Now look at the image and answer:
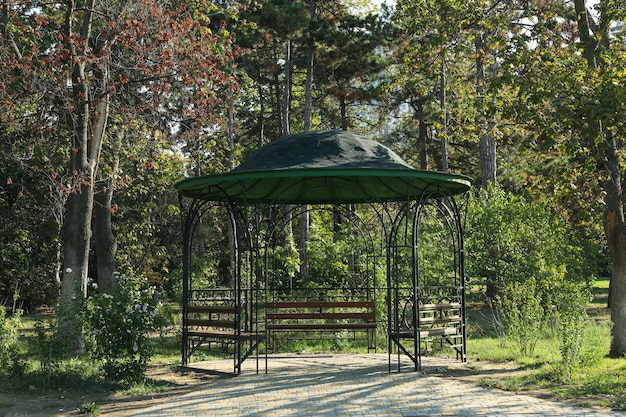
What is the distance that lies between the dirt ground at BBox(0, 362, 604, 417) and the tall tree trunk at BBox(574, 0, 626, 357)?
6.28 ft

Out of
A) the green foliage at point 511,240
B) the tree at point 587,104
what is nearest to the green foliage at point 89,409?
the tree at point 587,104

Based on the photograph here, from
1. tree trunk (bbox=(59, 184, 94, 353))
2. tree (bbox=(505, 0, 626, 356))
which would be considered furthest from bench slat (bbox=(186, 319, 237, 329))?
tree (bbox=(505, 0, 626, 356))

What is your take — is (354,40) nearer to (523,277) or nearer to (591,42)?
(523,277)

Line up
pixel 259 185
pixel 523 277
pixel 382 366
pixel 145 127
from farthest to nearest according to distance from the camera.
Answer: pixel 523 277 → pixel 145 127 → pixel 259 185 → pixel 382 366

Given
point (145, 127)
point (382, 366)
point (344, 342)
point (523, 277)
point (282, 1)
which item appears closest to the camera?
point (382, 366)

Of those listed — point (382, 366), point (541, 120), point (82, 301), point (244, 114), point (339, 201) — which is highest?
point (244, 114)

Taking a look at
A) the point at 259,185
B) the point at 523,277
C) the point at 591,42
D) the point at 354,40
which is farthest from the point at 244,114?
the point at 591,42

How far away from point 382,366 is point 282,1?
17.2 m

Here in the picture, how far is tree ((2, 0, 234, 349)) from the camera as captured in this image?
12.2 meters

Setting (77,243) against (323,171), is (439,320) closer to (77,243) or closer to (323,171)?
(323,171)

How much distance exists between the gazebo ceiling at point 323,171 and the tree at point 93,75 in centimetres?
239

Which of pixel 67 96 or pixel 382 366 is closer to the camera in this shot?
pixel 382 366

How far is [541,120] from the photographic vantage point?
1070 cm

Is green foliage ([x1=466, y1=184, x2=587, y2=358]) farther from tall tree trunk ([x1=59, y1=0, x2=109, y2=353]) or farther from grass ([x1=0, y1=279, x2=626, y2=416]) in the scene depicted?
tall tree trunk ([x1=59, y1=0, x2=109, y2=353])
